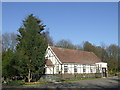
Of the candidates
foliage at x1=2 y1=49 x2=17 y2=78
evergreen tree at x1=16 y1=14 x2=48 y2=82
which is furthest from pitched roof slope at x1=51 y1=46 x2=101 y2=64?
foliage at x1=2 y1=49 x2=17 y2=78

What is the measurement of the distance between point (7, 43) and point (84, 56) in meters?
20.4

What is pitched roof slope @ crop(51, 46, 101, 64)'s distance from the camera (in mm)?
32537

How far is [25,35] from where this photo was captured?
24125 millimetres

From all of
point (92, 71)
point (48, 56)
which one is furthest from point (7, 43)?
point (92, 71)

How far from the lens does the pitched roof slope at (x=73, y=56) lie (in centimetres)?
3254

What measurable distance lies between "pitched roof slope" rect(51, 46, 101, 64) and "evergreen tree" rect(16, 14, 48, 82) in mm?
7959

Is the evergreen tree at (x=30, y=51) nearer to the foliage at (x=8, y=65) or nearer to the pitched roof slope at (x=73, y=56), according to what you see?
the foliage at (x=8, y=65)

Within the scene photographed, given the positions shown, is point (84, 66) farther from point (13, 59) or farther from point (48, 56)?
point (13, 59)

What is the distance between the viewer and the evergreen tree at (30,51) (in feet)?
74.2

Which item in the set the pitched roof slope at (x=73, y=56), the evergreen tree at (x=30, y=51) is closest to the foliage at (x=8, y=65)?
the evergreen tree at (x=30, y=51)

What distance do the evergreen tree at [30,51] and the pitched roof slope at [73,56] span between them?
313 inches

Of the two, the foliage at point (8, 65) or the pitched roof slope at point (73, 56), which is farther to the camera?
the pitched roof slope at point (73, 56)

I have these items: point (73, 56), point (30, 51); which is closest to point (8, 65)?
point (30, 51)

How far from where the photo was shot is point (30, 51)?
23500 mm
